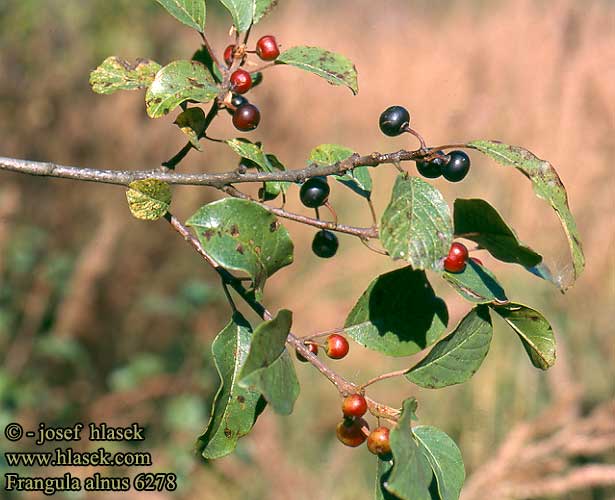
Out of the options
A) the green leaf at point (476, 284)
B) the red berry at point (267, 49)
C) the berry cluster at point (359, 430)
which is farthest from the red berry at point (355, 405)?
the red berry at point (267, 49)

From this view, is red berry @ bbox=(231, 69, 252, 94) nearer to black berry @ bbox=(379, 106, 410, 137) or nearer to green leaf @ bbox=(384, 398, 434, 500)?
black berry @ bbox=(379, 106, 410, 137)

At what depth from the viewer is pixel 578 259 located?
1.84 feet

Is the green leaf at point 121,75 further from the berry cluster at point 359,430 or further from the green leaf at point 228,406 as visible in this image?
the berry cluster at point 359,430

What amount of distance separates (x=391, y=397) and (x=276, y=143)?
161cm

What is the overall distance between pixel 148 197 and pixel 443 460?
333 millimetres

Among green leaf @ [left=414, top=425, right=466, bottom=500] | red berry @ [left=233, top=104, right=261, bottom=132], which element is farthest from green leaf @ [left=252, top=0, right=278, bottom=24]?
green leaf @ [left=414, top=425, right=466, bottom=500]

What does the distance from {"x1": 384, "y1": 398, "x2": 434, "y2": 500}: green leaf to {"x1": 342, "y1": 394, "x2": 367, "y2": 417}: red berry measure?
0.05m

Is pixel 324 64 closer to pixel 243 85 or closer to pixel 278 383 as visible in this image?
pixel 243 85

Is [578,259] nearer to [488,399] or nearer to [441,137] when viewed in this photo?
[488,399]

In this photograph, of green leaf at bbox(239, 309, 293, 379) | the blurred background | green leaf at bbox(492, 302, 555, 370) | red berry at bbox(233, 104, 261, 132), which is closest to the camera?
green leaf at bbox(239, 309, 293, 379)

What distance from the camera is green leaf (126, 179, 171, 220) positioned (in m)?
0.62

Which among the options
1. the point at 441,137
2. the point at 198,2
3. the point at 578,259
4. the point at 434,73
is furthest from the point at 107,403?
the point at 434,73

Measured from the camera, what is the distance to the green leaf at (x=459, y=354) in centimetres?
60

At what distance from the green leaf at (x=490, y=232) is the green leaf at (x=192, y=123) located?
0.26 metres
